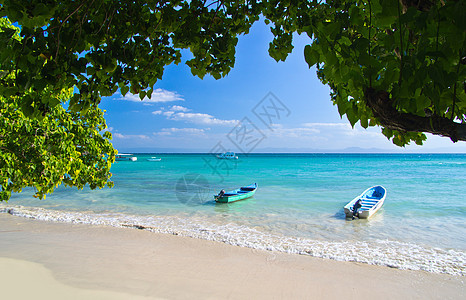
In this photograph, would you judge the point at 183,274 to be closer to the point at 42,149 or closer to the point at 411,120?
the point at 42,149

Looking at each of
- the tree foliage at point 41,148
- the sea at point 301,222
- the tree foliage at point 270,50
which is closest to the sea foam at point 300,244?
the sea at point 301,222

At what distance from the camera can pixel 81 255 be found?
25.0 feet

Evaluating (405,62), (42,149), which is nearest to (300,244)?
(42,149)

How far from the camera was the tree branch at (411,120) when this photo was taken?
1.21 meters

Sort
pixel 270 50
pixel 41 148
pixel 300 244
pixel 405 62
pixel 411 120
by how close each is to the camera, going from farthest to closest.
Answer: pixel 300 244 → pixel 41 148 → pixel 270 50 → pixel 411 120 → pixel 405 62

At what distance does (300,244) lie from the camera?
31.2 feet

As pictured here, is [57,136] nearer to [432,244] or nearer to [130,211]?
[130,211]

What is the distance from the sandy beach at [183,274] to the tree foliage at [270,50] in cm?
472

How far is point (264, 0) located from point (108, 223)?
37.8 ft

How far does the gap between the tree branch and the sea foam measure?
311 inches

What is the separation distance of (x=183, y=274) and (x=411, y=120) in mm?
6534

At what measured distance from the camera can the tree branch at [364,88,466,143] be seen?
1207 millimetres

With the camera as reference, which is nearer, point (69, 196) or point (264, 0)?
point (264, 0)

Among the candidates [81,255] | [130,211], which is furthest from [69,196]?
[81,255]
